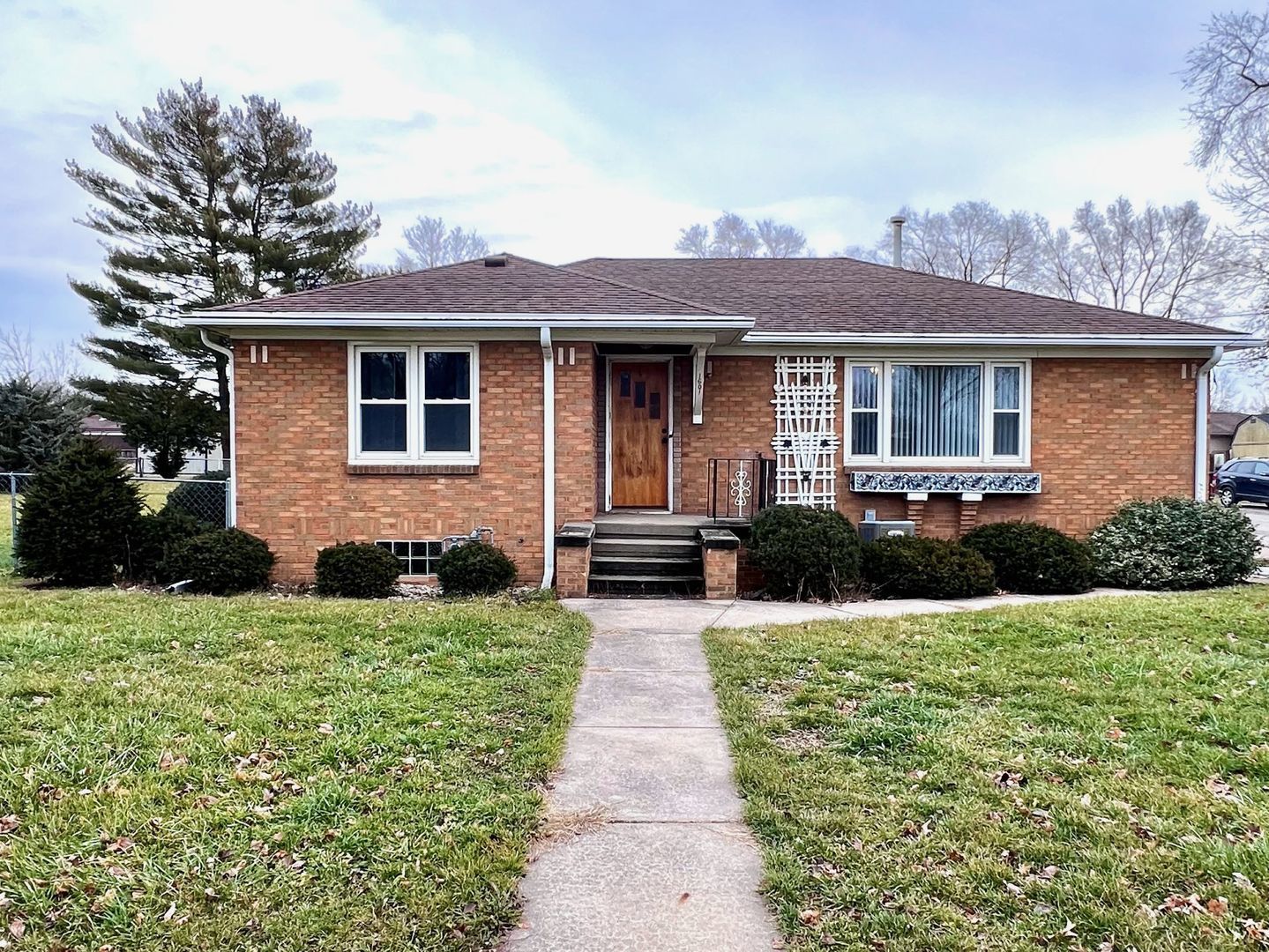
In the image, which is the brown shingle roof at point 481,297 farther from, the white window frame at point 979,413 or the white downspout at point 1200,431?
the white downspout at point 1200,431

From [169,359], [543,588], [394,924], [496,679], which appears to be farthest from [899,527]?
[169,359]

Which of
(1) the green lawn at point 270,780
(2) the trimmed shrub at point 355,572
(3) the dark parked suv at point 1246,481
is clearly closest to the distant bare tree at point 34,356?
(2) the trimmed shrub at point 355,572

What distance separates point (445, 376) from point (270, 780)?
6.68m

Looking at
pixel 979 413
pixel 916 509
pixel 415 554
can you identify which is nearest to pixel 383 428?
pixel 415 554

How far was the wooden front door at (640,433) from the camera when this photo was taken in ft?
35.9

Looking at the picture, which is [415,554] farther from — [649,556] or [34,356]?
[34,356]

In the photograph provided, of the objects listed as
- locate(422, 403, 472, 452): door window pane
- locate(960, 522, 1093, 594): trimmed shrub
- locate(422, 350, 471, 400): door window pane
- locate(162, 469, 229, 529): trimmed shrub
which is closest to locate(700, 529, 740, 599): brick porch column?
locate(960, 522, 1093, 594): trimmed shrub

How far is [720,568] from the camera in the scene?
8758 millimetres

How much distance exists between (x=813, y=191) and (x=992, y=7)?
26602 millimetres

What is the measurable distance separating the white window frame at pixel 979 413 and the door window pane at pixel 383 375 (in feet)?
19.7

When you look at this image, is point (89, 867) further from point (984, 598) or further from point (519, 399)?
point (984, 598)

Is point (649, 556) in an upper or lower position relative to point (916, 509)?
lower

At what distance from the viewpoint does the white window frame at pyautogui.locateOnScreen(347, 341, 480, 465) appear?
9.49m

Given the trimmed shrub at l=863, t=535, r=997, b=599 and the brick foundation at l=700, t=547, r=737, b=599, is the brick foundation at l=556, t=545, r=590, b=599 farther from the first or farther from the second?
the trimmed shrub at l=863, t=535, r=997, b=599
